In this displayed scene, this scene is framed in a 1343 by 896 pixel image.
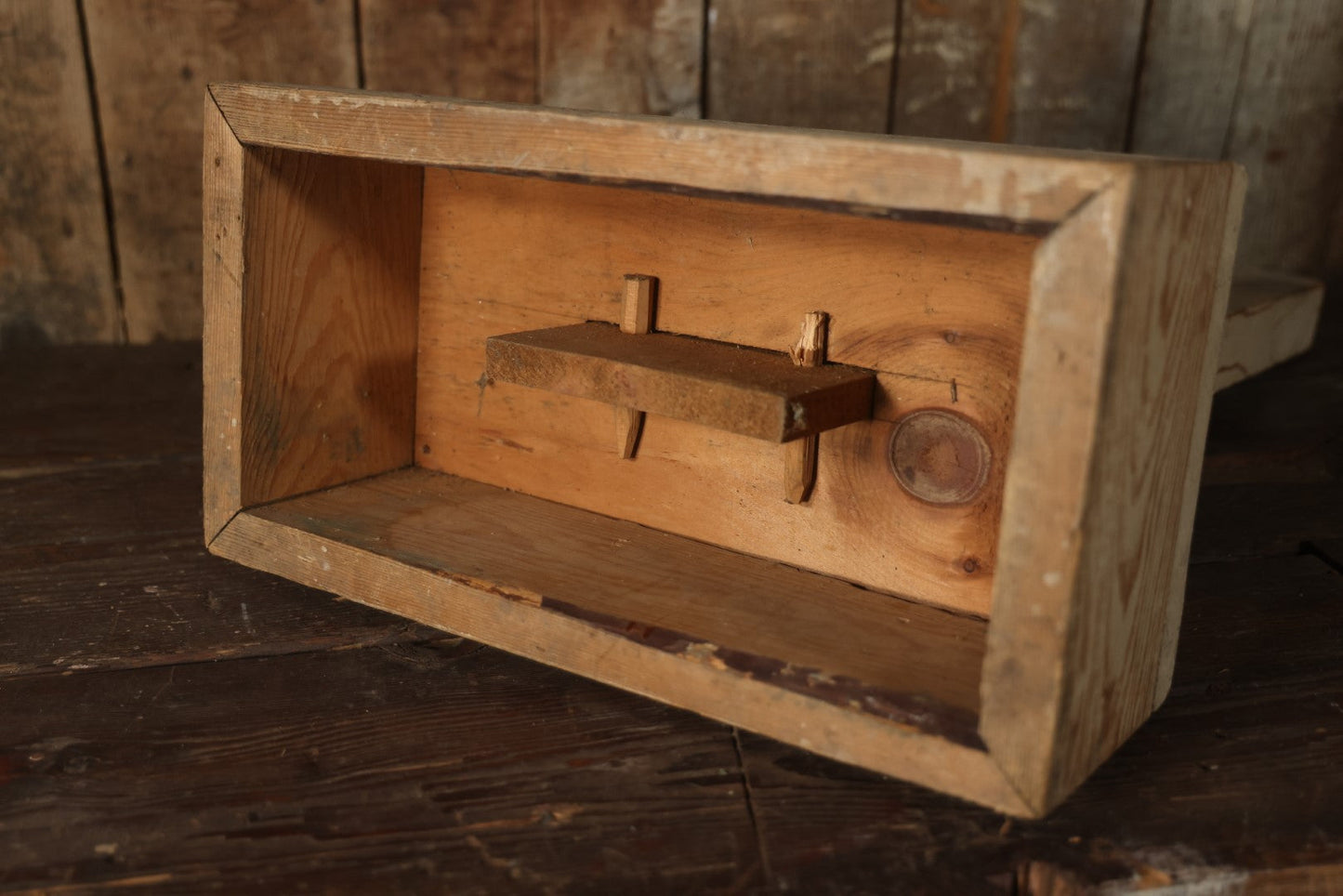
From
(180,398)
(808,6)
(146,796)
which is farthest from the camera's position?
(808,6)

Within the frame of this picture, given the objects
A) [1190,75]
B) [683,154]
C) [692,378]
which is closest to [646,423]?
[692,378]

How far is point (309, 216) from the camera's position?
3.31ft

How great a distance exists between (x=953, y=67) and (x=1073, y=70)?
0.57 ft

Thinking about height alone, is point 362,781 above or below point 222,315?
below

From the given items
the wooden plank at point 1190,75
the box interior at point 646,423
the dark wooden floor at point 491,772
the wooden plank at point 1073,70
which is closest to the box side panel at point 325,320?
the box interior at point 646,423

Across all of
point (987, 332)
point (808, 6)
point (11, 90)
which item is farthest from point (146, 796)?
point (808, 6)

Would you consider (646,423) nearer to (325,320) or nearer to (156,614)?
(325,320)

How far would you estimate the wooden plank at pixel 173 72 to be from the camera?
61.9 inches

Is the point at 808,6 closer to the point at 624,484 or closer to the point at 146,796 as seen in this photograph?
the point at 624,484

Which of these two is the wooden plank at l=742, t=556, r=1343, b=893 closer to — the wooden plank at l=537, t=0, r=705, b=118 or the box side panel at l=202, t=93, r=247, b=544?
the box side panel at l=202, t=93, r=247, b=544

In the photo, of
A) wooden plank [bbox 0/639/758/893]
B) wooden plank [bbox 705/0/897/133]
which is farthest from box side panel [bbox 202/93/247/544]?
wooden plank [bbox 705/0/897/133]

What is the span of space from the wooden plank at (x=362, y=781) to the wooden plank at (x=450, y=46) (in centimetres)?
99

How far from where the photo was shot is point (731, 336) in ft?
3.13

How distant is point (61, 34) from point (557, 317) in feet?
3.06
